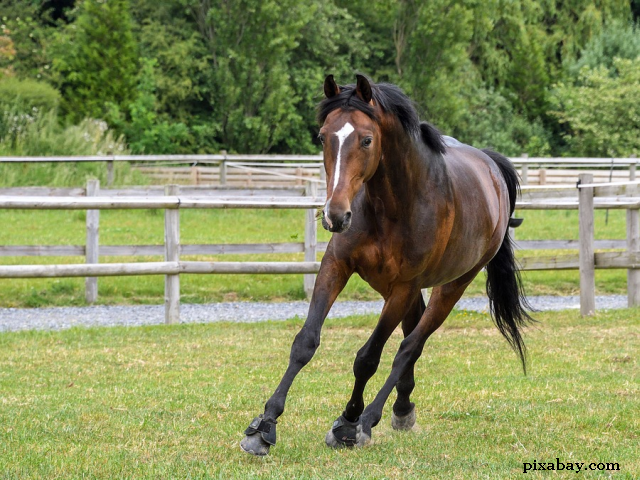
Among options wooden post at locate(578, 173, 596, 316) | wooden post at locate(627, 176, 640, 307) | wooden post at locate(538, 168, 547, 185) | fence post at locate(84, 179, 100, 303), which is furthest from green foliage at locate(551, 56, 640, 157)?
fence post at locate(84, 179, 100, 303)

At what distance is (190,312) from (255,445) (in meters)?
7.24

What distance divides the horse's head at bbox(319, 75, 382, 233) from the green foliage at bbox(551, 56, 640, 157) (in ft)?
91.6

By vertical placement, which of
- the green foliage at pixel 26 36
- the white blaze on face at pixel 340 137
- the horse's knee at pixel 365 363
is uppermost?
the green foliage at pixel 26 36

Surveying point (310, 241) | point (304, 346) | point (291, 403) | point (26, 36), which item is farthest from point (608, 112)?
point (304, 346)

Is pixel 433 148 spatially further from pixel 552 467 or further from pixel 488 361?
pixel 488 361

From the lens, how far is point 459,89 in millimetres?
32812

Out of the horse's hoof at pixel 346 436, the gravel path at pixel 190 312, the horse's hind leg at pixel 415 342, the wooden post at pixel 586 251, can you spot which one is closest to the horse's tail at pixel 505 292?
the horse's hind leg at pixel 415 342

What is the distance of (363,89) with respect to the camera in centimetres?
481

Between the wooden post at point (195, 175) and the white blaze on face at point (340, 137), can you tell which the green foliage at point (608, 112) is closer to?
the wooden post at point (195, 175)

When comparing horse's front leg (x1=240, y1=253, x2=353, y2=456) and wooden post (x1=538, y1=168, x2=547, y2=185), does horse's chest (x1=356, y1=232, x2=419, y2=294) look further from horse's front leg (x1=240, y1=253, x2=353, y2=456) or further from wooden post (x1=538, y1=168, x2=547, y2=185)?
wooden post (x1=538, y1=168, x2=547, y2=185)

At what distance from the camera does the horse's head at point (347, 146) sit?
442 centimetres

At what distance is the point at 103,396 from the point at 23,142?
18.8 m

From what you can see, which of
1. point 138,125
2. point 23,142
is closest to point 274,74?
point 138,125

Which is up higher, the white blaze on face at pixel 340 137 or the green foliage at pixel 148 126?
the white blaze on face at pixel 340 137
